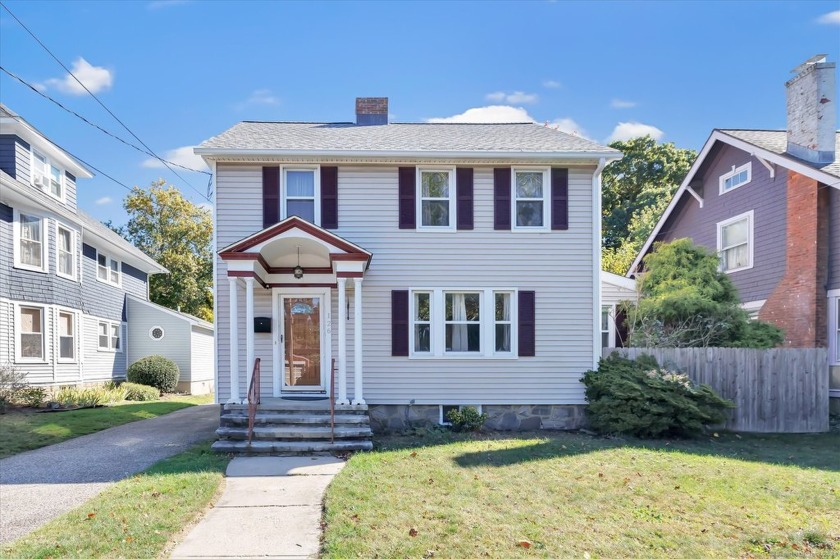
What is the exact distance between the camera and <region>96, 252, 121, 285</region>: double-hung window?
19.5 metres

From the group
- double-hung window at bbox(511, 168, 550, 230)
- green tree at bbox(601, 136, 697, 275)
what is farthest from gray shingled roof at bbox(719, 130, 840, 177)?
green tree at bbox(601, 136, 697, 275)

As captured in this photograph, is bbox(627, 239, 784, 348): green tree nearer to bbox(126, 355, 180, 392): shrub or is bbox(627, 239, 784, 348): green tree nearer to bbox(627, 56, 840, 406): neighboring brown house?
bbox(627, 56, 840, 406): neighboring brown house

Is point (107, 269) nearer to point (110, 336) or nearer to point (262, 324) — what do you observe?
point (110, 336)

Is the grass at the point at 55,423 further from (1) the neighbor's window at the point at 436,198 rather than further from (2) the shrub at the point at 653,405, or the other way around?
(2) the shrub at the point at 653,405

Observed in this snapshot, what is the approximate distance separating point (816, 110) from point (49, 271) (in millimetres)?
20985

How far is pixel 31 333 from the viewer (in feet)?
49.6

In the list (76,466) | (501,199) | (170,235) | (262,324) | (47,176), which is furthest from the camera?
(170,235)

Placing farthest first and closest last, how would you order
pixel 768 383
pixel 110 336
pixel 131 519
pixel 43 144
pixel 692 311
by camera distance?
pixel 110 336
pixel 43 144
pixel 692 311
pixel 768 383
pixel 131 519

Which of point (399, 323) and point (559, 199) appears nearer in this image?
point (399, 323)

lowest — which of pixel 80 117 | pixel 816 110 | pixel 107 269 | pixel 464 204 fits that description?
pixel 107 269

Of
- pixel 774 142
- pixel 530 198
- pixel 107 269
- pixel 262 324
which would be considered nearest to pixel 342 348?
pixel 262 324

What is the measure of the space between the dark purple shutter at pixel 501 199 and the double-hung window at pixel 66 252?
13.6 meters

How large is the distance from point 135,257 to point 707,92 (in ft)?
71.8

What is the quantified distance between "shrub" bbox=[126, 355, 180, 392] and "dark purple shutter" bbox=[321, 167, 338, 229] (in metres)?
12.4
